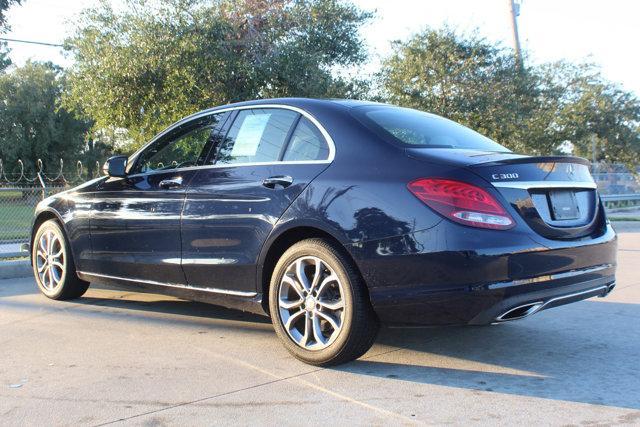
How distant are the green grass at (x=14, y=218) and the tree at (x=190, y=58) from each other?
5.52 metres

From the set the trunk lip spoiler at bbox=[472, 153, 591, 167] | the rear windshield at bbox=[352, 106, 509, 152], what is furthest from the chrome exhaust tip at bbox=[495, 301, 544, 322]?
the rear windshield at bbox=[352, 106, 509, 152]

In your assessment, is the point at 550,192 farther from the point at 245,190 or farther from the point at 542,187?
the point at 245,190

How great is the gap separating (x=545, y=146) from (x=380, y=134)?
2418 cm

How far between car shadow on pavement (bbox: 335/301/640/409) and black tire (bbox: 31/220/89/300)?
3.09 metres

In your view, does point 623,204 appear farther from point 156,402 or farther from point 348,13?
point 156,402

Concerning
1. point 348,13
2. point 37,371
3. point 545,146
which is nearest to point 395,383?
point 37,371

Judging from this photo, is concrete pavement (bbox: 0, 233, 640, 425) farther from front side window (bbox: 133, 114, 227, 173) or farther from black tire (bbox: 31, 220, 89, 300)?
front side window (bbox: 133, 114, 227, 173)

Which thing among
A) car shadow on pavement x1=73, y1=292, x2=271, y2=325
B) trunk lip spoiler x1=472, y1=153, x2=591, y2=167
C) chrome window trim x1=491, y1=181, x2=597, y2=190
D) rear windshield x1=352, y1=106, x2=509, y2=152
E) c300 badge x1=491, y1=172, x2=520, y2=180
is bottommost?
car shadow on pavement x1=73, y1=292, x2=271, y2=325

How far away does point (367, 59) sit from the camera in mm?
18750

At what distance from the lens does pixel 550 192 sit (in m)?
3.92

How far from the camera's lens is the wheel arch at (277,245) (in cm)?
412

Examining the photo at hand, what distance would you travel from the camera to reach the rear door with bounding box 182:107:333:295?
4.28m

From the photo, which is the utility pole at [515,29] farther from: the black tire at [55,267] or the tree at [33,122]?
the tree at [33,122]

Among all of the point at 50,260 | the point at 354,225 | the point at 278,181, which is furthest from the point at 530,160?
the point at 50,260
